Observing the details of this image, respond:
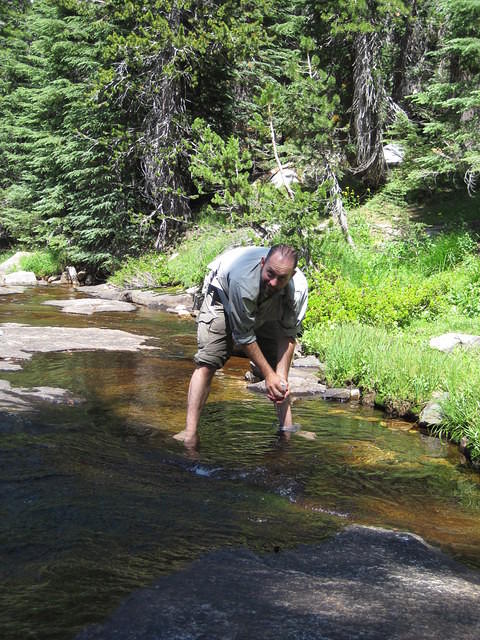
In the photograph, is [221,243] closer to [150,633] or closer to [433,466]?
[433,466]

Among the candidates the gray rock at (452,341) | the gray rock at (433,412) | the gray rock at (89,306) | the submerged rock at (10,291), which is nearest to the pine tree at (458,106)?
the gray rock at (452,341)

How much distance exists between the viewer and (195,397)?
15.8ft

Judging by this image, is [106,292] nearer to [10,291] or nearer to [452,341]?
[10,291]

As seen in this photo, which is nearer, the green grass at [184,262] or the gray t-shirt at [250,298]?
the gray t-shirt at [250,298]

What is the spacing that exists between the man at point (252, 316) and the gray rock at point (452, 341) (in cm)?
314

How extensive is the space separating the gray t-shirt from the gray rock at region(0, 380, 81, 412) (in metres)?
1.91

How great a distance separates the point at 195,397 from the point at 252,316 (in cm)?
93

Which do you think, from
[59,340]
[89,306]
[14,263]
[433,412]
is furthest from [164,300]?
[14,263]

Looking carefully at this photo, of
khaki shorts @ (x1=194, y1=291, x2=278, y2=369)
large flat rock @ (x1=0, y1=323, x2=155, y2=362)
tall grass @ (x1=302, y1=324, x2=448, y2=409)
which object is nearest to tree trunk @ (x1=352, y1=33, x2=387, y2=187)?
large flat rock @ (x1=0, y1=323, x2=155, y2=362)

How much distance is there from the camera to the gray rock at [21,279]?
19666 millimetres

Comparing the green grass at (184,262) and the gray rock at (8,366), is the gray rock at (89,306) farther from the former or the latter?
the gray rock at (8,366)

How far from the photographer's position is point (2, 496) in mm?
3438

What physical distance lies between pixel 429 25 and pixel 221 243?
9.66m

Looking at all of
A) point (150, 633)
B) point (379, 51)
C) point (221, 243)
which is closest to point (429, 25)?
point (379, 51)
